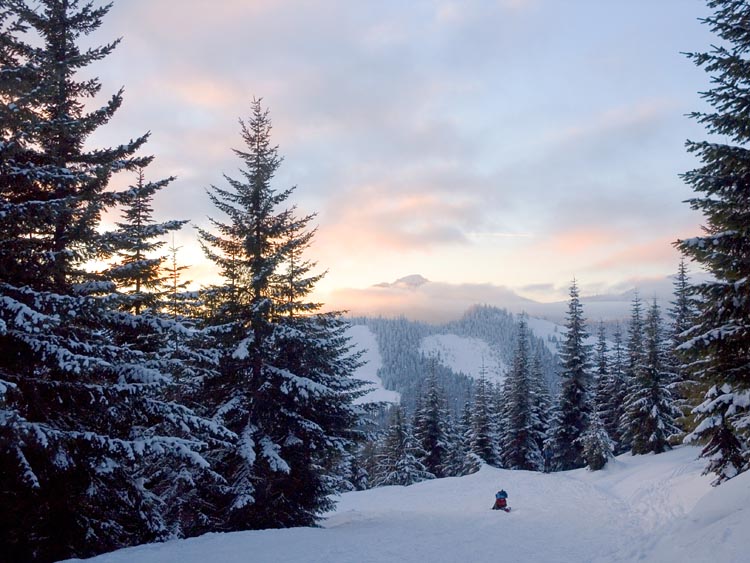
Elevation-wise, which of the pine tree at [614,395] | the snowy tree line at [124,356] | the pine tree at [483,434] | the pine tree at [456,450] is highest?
the snowy tree line at [124,356]

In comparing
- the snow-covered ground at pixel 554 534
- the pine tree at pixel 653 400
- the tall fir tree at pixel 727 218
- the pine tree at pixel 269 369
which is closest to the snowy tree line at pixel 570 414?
the pine tree at pixel 653 400

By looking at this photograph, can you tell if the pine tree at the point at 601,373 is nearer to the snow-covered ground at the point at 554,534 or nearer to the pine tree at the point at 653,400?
the pine tree at the point at 653,400

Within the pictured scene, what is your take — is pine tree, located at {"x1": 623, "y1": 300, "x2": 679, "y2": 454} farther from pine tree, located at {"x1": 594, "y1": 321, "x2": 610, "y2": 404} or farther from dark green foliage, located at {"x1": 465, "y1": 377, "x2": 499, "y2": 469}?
dark green foliage, located at {"x1": 465, "y1": 377, "x2": 499, "y2": 469}

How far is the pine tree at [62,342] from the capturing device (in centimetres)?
965

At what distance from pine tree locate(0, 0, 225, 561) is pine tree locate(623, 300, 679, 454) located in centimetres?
3321

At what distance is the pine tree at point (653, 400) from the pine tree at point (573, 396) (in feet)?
20.5

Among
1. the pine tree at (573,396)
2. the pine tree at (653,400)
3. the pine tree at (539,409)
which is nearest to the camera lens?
the pine tree at (653,400)

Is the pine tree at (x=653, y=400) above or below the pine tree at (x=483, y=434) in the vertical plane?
above

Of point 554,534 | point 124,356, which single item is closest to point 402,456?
point 554,534

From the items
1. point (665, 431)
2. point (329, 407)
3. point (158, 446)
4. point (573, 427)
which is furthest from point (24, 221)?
point (573, 427)

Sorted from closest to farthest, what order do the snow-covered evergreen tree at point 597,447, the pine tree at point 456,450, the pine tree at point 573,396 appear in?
the snow-covered evergreen tree at point 597,447, the pine tree at point 573,396, the pine tree at point 456,450

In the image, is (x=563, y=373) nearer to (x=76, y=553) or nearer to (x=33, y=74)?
(x=76, y=553)

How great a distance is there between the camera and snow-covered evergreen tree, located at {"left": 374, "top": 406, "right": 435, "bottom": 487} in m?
46.9

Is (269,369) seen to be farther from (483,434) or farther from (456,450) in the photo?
(456,450)
